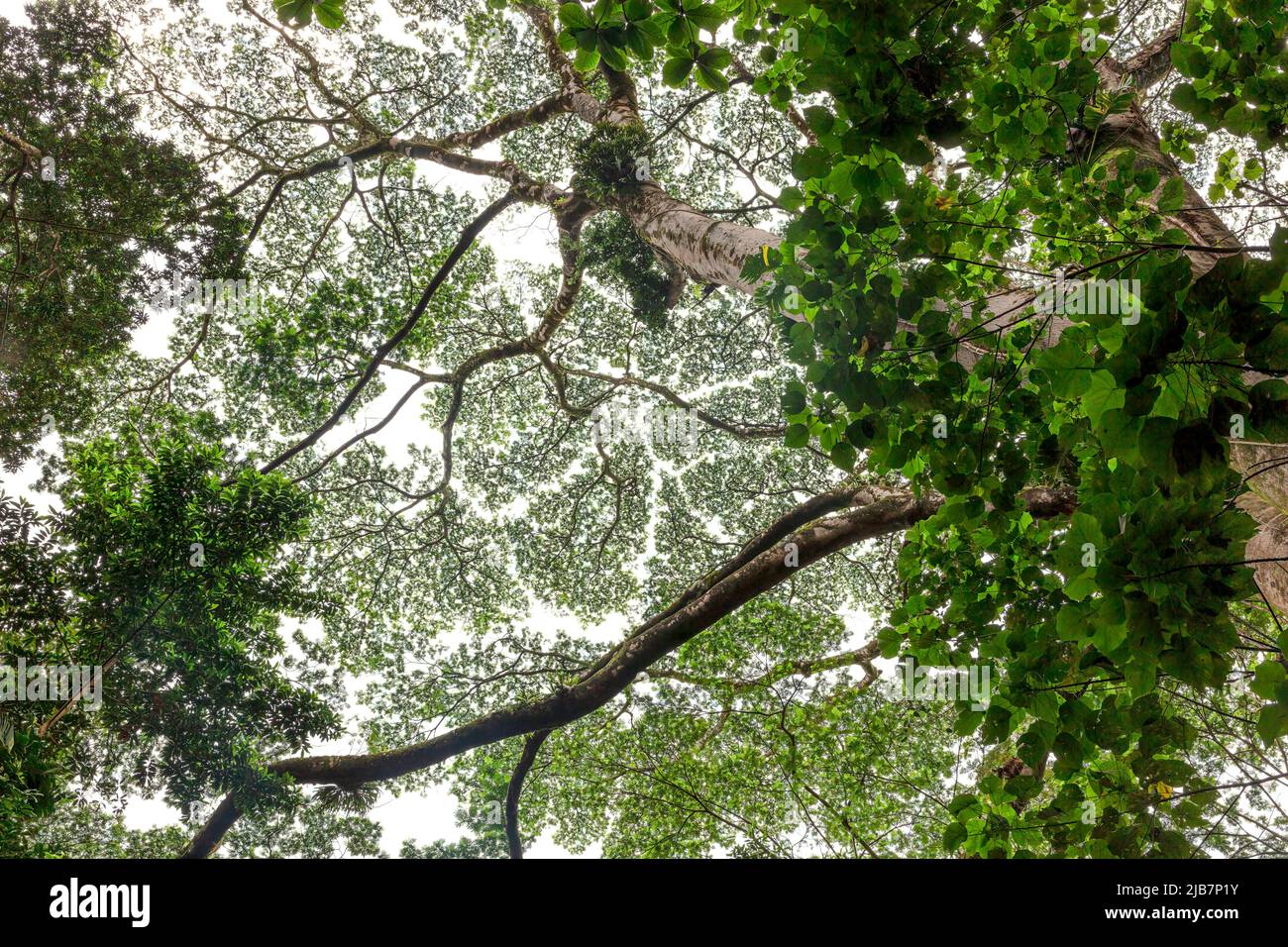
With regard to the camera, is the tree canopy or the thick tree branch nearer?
the tree canopy

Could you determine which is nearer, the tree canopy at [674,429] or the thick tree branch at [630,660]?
the tree canopy at [674,429]

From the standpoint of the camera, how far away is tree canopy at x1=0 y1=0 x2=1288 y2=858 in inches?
63.3

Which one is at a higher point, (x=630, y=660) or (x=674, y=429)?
(x=674, y=429)

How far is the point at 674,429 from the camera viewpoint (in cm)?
803

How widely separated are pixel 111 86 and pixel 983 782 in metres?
9.18

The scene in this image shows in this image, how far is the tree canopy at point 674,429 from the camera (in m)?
1.61

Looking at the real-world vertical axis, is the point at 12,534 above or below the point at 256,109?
below

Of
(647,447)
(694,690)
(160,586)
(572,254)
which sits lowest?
(694,690)

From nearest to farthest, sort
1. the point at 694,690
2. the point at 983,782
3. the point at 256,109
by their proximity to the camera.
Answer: the point at 983,782
the point at 694,690
the point at 256,109

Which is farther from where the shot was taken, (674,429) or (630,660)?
(674,429)

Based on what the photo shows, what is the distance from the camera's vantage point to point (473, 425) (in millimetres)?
8469
